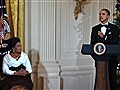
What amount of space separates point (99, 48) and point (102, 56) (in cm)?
13

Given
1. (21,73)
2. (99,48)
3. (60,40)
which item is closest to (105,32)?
(99,48)

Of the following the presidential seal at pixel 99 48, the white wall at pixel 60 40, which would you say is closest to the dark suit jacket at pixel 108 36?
the presidential seal at pixel 99 48

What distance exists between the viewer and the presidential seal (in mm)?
5020

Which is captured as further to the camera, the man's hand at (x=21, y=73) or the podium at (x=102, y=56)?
the man's hand at (x=21, y=73)

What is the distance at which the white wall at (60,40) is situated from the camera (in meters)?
6.41

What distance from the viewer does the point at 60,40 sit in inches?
268

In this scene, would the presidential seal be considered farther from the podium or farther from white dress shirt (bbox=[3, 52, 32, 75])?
white dress shirt (bbox=[3, 52, 32, 75])

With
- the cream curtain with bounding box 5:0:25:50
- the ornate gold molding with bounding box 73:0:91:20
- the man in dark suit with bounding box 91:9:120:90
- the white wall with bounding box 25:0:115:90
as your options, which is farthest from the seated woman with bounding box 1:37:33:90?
the ornate gold molding with bounding box 73:0:91:20

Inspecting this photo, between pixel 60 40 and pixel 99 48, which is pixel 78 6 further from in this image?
pixel 99 48

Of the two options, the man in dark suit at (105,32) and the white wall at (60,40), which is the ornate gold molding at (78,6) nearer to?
the white wall at (60,40)

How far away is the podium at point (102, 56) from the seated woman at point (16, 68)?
923mm

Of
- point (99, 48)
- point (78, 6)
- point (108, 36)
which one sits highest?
point (78, 6)

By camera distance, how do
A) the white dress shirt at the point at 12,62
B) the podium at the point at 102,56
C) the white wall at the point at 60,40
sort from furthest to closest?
the white wall at the point at 60,40 → the white dress shirt at the point at 12,62 → the podium at the point at 102,56

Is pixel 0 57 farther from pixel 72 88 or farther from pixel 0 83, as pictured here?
pixel 72 88
